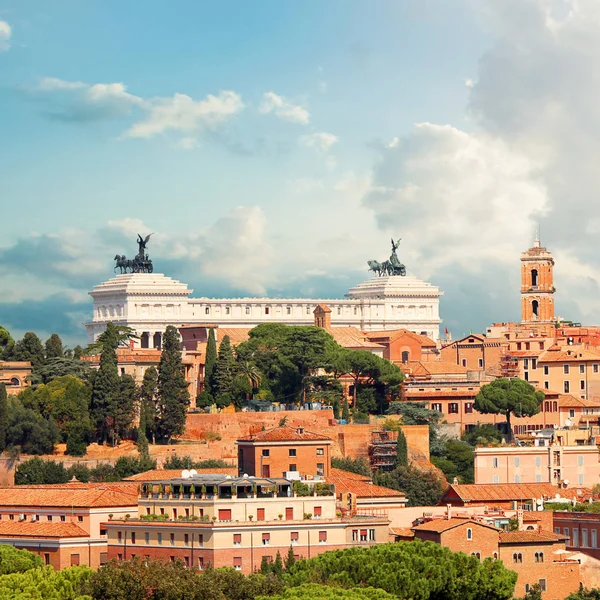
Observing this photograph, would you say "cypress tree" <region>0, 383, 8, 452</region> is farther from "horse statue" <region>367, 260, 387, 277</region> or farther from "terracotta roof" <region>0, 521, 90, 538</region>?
"horse statue" <region>367, 260, 387, 277</region>

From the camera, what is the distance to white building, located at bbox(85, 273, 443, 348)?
175 meters

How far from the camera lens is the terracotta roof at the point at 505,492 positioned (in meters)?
85.4

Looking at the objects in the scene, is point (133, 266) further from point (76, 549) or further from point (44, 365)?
point (76, 549)

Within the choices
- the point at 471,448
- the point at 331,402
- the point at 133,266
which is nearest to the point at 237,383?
the point at 331,402

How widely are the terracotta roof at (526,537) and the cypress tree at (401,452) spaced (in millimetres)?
30376

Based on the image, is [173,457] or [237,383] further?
[237,383]

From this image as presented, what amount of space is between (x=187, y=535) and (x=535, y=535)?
1150 cm

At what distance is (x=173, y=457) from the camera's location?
10119 centimetres

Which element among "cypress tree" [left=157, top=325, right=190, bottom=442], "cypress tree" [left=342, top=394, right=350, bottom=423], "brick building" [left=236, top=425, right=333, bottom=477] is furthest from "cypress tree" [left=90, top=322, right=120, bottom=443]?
"brick building" [left=236, top=425, right=333, bottom=477]

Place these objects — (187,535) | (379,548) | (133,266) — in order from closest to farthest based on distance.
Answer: (379,548) → (187,535) → (133,266)

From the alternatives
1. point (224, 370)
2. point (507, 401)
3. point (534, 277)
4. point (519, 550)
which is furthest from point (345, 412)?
point (534, 277)

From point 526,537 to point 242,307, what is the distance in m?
110

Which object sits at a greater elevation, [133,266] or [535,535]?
[133,266]

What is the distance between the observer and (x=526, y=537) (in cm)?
7156
